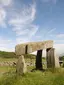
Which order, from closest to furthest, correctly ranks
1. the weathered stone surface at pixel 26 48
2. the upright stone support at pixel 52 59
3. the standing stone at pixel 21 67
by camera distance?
the standing stone at pixel 21 67 < the weathered stone surface at pixel 26 48 < the upright stone support at pixel 52 59

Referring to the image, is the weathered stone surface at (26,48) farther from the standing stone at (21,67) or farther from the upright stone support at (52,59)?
the upright stone support at (52,59)

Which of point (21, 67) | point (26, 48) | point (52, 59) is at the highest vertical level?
point (26, 48)

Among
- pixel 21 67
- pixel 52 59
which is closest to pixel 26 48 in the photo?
pixel 21 67

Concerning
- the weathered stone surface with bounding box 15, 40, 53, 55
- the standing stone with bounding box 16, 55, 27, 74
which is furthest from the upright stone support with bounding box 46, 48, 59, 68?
the standing stone with bounding box 16, 55, 27, 74

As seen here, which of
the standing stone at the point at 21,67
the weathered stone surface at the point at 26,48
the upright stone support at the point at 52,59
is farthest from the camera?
the upright stone support at the point at 52,59

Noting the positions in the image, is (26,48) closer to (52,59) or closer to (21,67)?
(21,67)

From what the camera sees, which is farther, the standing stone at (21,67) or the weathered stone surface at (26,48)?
the weathered stone surface at (26,48)

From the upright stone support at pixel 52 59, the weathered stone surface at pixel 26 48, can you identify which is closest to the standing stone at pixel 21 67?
the weathered stone surface at pixel 26 48

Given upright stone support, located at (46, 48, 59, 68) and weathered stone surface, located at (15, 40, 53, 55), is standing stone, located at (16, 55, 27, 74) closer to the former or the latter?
weathered stone surface, located at (15, 40, 53, 55)

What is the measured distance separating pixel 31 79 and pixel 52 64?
5.24 meters

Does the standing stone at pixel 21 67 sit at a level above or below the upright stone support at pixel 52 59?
below

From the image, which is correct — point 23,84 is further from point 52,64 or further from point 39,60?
point 39,60

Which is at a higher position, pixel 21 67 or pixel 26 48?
pixel 26 48

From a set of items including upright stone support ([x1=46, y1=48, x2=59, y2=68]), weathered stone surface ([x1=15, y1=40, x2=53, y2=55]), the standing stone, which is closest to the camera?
the standing stone
